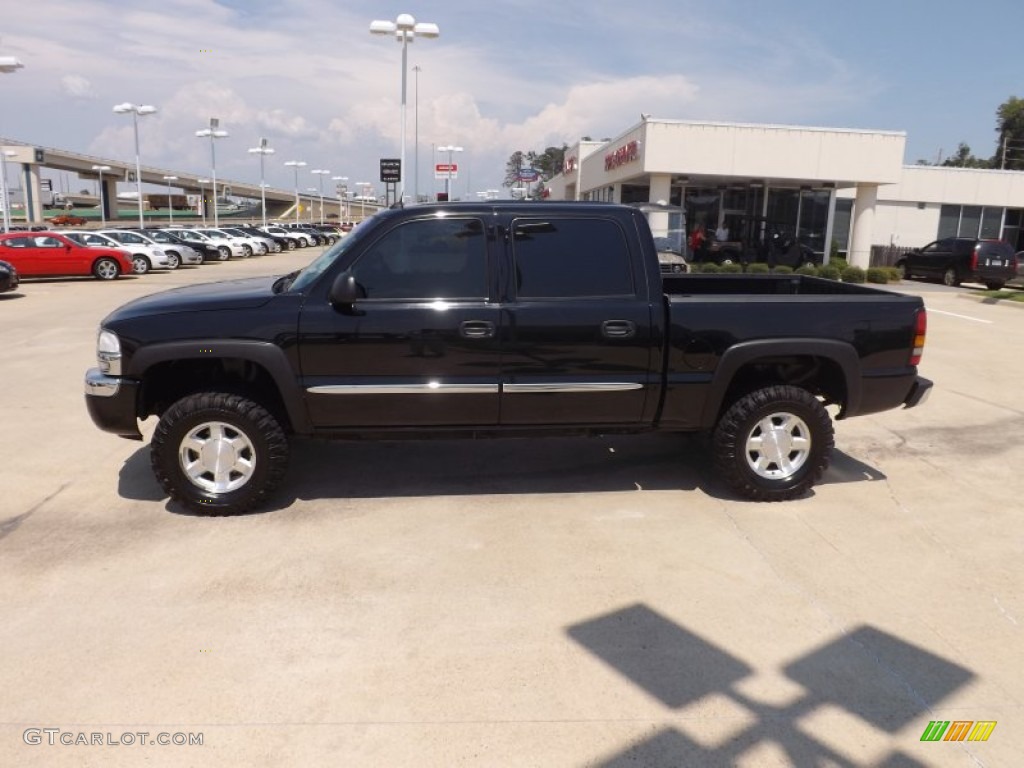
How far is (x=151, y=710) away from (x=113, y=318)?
268 centimetres

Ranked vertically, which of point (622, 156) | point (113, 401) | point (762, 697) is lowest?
point (762, 697)

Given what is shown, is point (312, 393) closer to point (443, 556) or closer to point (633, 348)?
point (443, 556)

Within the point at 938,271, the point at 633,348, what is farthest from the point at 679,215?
the point at 633,348

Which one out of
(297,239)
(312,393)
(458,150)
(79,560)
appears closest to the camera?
(79,560)

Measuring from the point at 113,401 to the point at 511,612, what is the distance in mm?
2822

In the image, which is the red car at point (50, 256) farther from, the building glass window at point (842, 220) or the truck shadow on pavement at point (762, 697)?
the building glass window at point (842, 220)

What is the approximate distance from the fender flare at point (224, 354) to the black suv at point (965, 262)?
23.3m

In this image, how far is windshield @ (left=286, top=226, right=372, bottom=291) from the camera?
16.0 feet

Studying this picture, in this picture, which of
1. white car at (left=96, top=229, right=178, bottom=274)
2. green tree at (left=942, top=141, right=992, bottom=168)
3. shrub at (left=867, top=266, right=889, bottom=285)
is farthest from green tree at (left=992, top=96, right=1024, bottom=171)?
white car at (left=96, top=229, right=178, bottom=274)

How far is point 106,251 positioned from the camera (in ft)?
76.7

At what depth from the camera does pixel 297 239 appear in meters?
52.6

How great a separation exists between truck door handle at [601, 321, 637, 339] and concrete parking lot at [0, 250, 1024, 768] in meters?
1.15

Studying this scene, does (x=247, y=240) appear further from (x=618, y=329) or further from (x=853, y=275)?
(x=618, y=329)

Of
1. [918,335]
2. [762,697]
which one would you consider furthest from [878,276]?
[762,697]
